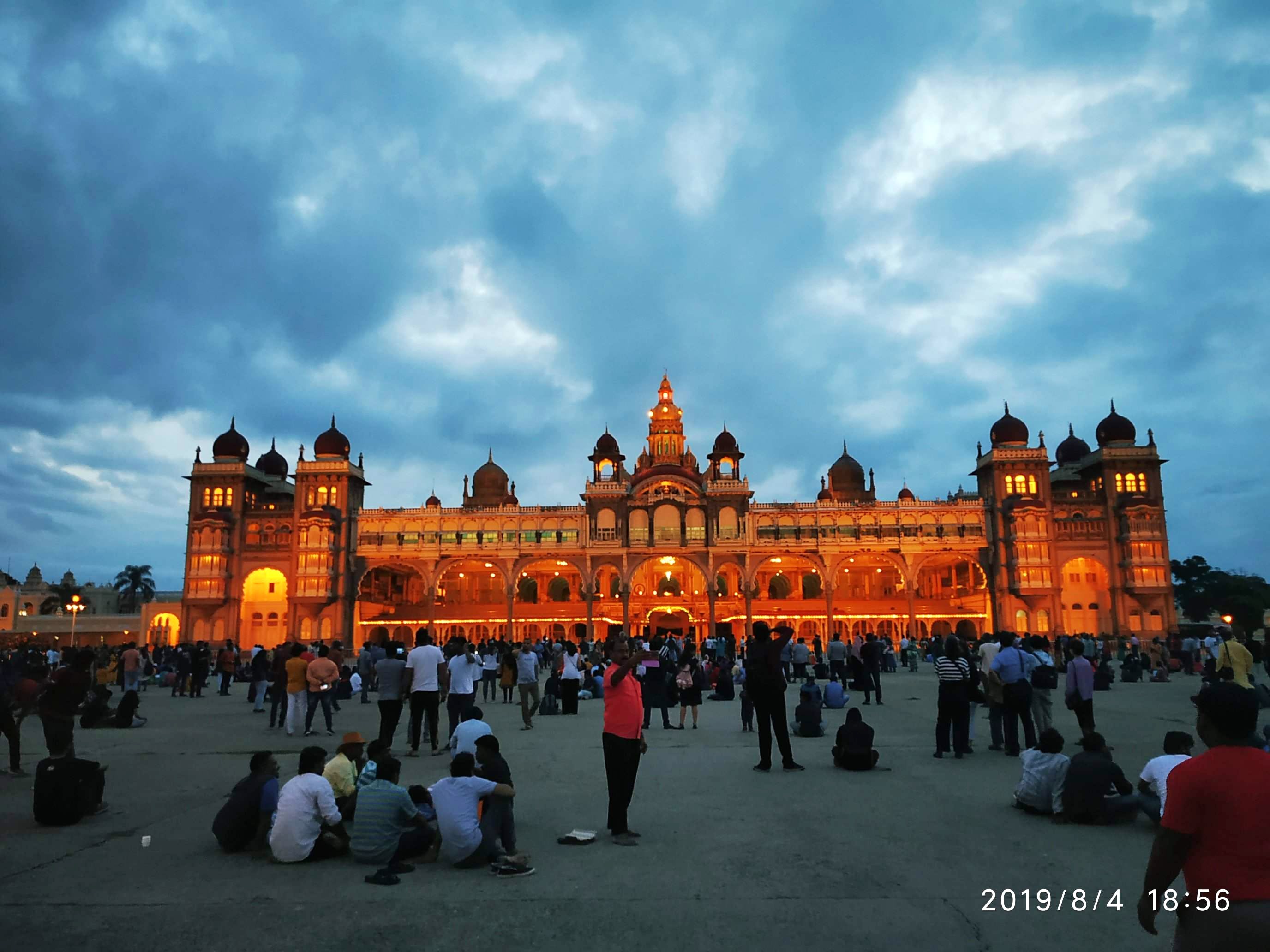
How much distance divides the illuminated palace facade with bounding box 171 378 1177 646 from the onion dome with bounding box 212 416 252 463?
22 centimetres

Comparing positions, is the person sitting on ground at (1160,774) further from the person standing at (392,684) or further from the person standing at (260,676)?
the person standing at (260,676)

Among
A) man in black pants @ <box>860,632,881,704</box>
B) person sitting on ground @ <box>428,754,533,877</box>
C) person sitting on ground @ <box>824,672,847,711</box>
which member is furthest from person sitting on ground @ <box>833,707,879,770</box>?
man in black pants @ <box>860,632,881,704</box>

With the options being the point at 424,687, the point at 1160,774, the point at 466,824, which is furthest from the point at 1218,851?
the point at 424,687

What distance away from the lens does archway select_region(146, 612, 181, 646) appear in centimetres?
6156

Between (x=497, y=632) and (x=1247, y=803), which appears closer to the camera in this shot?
(x=1247, y=803)

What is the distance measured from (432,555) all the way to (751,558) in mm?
20879

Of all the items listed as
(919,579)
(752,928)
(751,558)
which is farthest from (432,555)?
(752,928)

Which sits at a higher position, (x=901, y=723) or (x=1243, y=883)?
(x=1243, y=883)

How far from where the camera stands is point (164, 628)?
2434 inches

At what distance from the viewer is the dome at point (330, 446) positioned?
2379 inches

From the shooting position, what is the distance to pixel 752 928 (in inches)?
203

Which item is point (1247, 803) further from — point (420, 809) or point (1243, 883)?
point (420, 809)

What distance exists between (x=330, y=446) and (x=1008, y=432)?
46294mm

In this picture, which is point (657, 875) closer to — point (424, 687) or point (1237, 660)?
point (424, 687)
